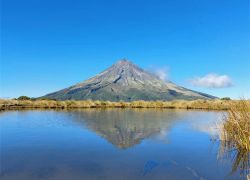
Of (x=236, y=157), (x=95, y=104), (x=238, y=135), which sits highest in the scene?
(x=95, y=104)

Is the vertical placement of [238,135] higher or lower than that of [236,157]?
higher

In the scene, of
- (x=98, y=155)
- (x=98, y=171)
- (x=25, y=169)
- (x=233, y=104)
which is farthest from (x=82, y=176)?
(x=233, y=104)

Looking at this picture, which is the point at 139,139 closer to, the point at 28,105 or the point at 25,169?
the point at 25,169

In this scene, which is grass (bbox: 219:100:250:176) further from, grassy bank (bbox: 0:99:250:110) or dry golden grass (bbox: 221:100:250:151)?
grassy bank (bbox: 0:99:250:110)

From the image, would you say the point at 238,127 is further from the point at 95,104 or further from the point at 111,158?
the point at 95,104

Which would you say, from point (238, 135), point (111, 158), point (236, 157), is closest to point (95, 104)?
point (238, 135)

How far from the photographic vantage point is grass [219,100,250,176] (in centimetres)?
947

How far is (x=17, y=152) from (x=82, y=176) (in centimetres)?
425

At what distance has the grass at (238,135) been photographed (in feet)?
31.1

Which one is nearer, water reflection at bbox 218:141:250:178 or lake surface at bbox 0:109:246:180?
lake surface at bbox 0:109:246:180

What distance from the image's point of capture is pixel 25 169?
25.4 feet

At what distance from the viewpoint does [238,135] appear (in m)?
10.5

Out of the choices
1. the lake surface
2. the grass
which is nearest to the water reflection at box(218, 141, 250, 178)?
the grass

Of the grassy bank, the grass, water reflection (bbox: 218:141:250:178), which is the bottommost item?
water reflection (bbox: 218:141:250:178)
